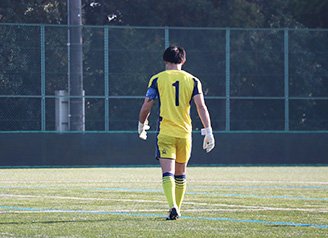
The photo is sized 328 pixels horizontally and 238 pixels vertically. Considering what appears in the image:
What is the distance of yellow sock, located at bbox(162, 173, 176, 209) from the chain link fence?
16064 millimetres

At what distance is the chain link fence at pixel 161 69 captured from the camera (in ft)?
81.8

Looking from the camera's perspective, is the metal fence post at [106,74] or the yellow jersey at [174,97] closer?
the yellow jersey at [174,97]

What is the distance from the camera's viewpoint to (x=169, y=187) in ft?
29.2

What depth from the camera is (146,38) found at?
88.4 feet

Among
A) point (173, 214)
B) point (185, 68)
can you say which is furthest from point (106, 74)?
point (173, 214)

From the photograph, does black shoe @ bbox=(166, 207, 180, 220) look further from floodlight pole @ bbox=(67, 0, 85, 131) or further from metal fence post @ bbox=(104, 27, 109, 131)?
metal fence post @ bbox=(104, 27, 109, 131)

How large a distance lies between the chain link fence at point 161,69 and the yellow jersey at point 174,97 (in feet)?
52.0

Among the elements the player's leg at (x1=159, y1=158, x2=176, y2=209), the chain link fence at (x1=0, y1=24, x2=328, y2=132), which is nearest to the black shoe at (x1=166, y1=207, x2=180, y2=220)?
the player's leg at (x1=159, y1=158, x2=176, y2=209)

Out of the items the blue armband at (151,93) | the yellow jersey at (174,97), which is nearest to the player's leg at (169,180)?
the yellow jersey at (174,97)

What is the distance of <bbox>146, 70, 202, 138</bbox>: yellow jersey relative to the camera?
912 cm

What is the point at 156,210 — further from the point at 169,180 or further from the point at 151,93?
the point at 151,93

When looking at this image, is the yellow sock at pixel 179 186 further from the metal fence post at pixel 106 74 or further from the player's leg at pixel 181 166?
the metal fence post at pixel 106 74

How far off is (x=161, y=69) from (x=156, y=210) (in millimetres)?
17134

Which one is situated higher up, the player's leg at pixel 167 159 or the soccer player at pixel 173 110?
the soccer player at pixel 173 110
